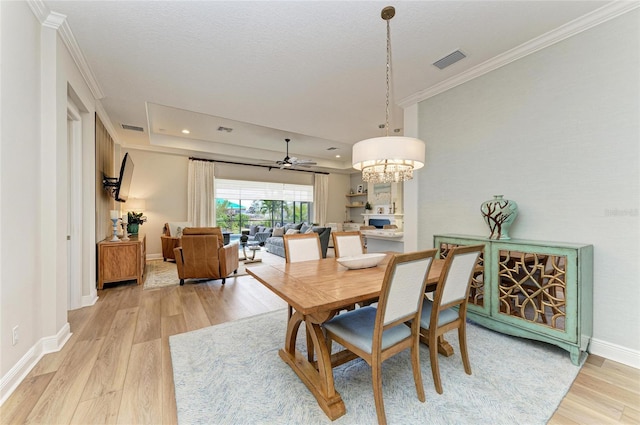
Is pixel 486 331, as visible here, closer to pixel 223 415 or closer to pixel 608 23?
pixel 223 415

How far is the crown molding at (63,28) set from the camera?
198cm

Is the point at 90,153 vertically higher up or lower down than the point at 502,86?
lower down

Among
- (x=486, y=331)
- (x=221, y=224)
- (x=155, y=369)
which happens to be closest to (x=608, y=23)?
(x=486, y=331)

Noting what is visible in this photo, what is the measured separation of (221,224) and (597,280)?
7874mm

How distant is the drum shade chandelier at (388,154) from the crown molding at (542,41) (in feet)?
3.97

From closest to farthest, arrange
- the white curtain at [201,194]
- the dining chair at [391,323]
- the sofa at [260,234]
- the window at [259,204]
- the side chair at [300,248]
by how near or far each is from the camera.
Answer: the dining chair at [391,323] < the side chair at [300,248] < the white curtain at [201,194] < the window at [259,204] < the sofa at [260,234]

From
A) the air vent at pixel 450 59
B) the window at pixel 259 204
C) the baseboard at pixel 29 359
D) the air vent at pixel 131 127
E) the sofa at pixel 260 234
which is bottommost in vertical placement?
the baseboard at pixel 29 359

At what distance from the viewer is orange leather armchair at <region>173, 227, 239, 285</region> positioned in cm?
407

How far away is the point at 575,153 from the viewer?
224 cm

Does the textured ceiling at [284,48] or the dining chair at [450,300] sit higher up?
the textured ceiling at [284,48]

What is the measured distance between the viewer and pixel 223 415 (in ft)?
4.91

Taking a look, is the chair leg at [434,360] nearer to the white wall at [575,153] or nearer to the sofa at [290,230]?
the white wall at [575,153]

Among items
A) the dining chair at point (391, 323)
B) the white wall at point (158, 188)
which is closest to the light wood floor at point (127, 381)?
the dining chair at point (391, 323)

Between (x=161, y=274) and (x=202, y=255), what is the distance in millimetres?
1383
